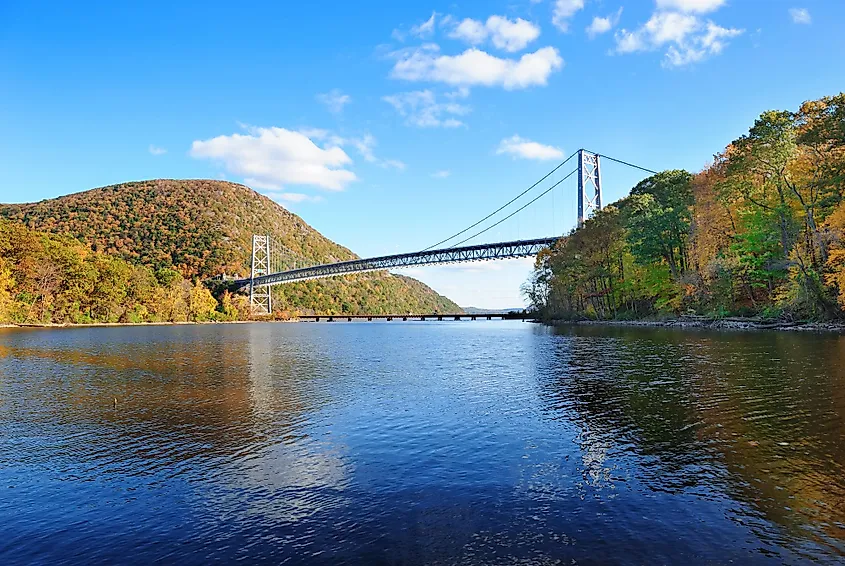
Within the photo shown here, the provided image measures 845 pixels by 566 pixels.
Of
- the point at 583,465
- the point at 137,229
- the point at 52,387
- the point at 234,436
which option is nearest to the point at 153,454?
the point at 234,436

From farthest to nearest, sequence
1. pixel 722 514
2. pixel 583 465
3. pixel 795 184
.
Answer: pixel 795 184 < pixel 583 465 < pixel 722 514

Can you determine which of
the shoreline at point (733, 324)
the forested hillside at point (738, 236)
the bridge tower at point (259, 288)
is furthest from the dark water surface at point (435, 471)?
the bridge tower at point (259, 288)

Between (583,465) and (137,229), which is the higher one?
(137,229)

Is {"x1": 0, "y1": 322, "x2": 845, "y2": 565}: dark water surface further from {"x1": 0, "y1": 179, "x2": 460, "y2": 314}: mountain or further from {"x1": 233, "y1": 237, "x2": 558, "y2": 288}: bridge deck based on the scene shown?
{"x1": 0, "y1": 179, "x2": 460, "y2": 314}: mountain

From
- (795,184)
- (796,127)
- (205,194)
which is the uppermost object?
(205,194)

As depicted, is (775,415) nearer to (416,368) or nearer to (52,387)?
(416,368)

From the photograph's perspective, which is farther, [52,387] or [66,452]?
[52,387]
